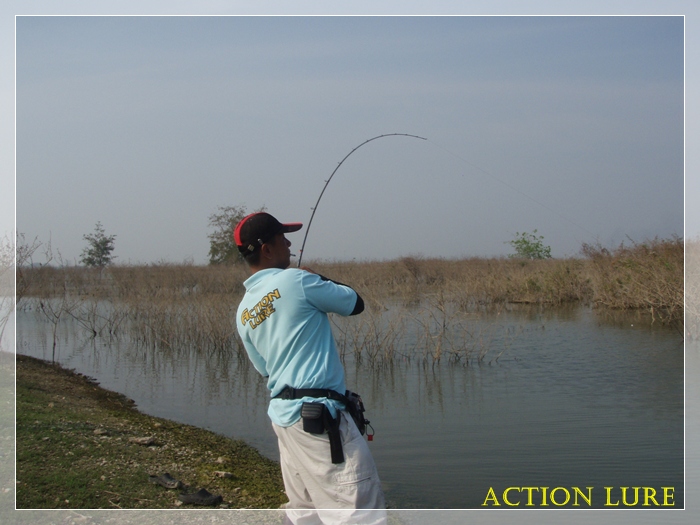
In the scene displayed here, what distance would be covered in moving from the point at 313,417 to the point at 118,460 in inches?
140

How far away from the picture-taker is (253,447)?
696 cm

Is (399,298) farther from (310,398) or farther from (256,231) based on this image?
(310,398)

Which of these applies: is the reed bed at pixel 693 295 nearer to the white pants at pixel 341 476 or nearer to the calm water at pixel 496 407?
the calm water at pixel 496 407

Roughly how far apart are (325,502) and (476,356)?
8583 millimetres

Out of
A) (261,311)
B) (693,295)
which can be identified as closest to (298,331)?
(261,311)

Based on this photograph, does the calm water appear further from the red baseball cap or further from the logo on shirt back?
the red baseball cap

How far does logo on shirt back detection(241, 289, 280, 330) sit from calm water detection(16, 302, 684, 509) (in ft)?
10.2

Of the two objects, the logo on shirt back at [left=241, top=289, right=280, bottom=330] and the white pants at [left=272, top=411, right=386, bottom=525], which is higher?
the logo on shirt back at [left=241, top=289, right=280, bottom=330]

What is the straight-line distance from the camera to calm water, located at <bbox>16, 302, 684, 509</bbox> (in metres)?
6.02

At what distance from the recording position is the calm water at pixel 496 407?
6020mm

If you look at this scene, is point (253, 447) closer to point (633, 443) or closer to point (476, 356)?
point (633, 443)

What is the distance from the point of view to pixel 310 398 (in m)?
2.63

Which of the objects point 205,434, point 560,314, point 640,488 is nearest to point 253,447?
point 205,434

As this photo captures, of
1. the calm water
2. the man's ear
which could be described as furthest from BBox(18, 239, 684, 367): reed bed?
the man's ear
